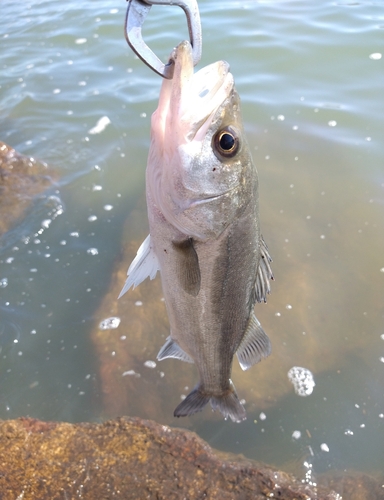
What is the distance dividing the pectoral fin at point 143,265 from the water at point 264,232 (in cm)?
192

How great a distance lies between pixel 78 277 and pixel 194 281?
2.99m

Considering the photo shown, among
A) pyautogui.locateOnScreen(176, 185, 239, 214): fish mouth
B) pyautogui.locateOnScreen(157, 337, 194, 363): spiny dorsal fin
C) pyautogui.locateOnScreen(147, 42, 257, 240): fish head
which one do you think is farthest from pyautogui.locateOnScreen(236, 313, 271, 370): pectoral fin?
pyautogui.locateOnScreen(176, 185, 239, 214): fish mouth

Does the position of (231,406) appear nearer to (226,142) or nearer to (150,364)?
(150,364)

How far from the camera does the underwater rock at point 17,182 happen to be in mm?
5406

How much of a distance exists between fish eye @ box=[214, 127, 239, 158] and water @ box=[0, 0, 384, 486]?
2666mm

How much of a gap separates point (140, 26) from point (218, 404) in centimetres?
219

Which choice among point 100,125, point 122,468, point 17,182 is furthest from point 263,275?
point 100,125

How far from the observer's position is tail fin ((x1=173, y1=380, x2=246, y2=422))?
2779mm

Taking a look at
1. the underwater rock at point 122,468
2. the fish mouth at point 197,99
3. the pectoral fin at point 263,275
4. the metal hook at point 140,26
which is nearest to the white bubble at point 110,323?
the underwater rock at point 122,468

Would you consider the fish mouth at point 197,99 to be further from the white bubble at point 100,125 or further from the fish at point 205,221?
the white bubble at point 100,125

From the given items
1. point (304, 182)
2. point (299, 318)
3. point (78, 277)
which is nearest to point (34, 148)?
point (78, 277)

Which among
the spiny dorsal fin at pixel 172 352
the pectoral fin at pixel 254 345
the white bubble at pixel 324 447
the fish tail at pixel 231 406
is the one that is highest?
the pectoral fin at pixel 254 345

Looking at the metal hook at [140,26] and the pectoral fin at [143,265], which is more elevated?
the metal hook at [140,26]

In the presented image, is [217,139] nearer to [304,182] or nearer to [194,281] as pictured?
[194,281]
